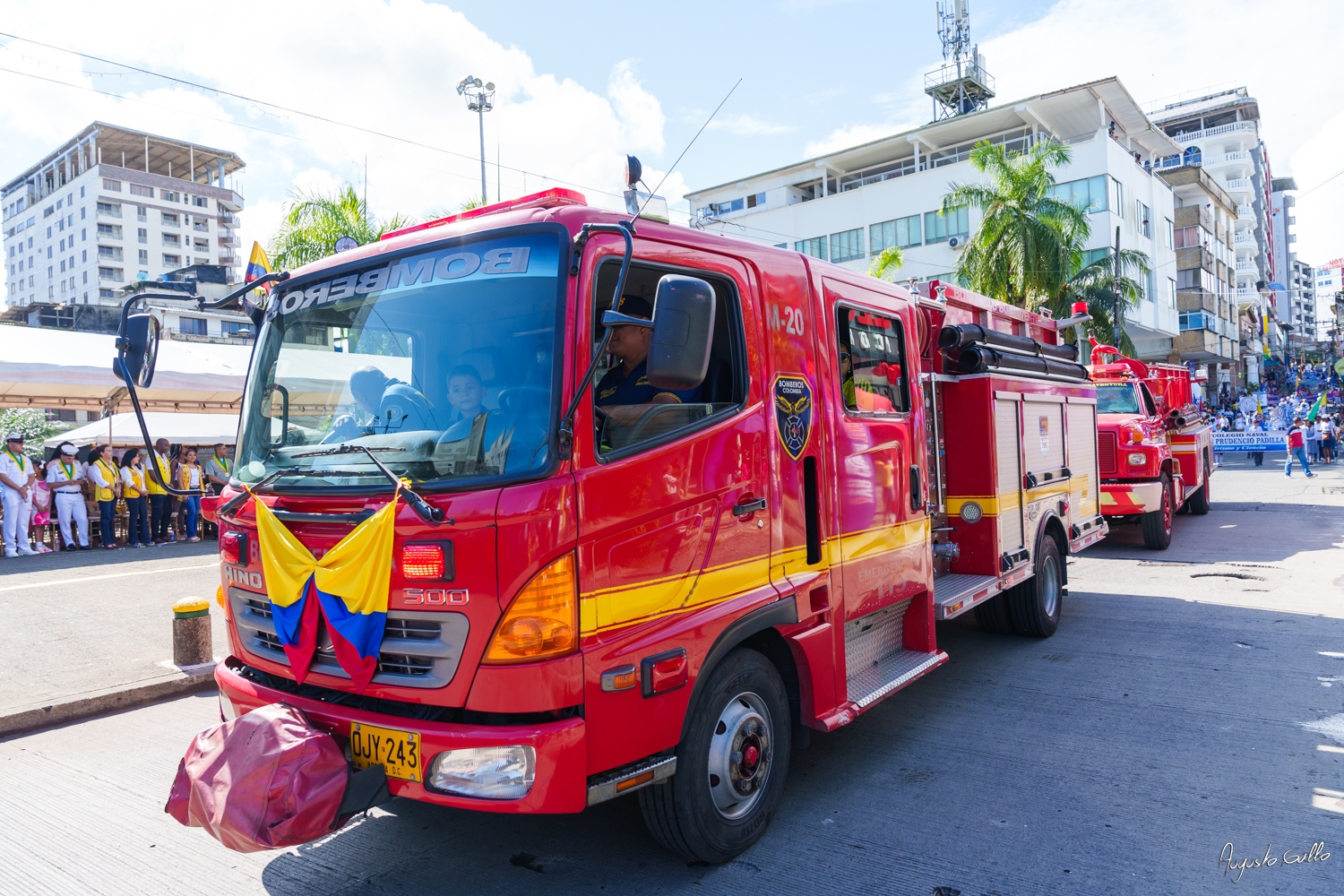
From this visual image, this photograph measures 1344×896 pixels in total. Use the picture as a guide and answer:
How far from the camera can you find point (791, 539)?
3.98 meters

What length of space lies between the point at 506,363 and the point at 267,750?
155cm

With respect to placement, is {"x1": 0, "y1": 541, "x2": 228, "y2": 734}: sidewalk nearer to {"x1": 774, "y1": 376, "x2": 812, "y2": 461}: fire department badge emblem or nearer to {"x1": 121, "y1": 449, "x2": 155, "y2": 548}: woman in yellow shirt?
{"x1": 121, "y1": 449, "x2": 155, "y2": 548}: woman in yellow shirt

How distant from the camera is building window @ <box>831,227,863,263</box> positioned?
43.8 m

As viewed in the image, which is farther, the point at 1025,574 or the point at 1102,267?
the point at 1102,267

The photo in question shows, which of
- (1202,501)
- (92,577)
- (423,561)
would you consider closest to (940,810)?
(423,561)

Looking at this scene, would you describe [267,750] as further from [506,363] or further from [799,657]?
[799,657]

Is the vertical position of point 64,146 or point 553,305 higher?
point 64,146

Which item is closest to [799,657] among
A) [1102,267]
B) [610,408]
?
[610,408]

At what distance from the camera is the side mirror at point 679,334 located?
2.98 metres

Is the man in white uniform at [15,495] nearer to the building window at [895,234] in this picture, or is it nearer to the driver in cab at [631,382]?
the driver in cab at [631,382]

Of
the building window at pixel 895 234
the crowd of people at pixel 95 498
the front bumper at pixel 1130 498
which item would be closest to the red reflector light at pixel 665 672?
the front bumper at pixel 1130 498

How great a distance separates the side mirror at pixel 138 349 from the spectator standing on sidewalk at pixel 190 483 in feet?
43.0

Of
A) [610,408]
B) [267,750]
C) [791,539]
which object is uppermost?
[610,408]

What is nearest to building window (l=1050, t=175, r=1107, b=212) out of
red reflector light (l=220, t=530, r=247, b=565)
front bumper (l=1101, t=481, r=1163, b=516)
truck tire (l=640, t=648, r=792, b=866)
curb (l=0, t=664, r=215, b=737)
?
front bumper (l=1101, t=481, r=1163, b=516)
